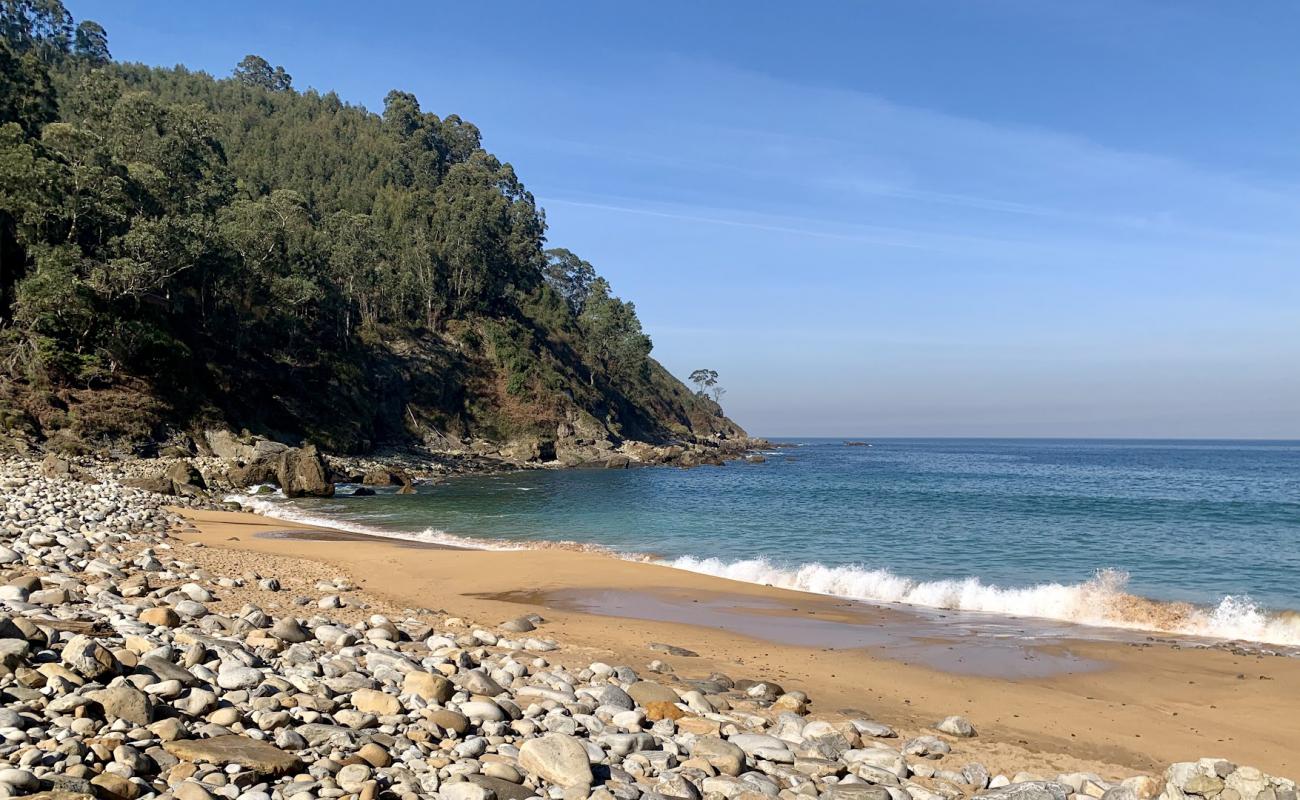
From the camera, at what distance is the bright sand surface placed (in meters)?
8.70

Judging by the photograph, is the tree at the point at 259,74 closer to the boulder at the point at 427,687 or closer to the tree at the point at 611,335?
the tree at the point at 611,335

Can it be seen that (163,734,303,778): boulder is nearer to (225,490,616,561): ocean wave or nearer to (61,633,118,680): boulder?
(61,633,118,680): boulder

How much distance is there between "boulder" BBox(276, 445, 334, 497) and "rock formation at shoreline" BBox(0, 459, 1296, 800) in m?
27.4

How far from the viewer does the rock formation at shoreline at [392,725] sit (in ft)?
17.0

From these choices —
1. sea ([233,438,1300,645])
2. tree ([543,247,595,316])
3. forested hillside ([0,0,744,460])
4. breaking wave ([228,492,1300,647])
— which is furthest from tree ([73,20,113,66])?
breaking wave ([228,492,1300,647])

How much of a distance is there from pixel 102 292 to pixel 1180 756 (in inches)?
1925

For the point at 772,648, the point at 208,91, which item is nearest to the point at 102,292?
the point at 772,648

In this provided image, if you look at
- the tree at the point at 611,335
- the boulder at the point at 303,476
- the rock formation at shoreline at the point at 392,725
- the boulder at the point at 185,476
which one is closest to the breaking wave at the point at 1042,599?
the rock formation at shoreline at the point at 392,725

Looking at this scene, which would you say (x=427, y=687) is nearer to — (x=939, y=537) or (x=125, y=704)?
(x=125, y=704)

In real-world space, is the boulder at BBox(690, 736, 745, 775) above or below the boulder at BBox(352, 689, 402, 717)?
below

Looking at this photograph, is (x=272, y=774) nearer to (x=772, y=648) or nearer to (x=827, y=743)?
(x=827, y=743)

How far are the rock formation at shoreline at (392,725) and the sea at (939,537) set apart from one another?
9.55 metres

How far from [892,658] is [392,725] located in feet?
26.7

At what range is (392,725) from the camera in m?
6.49
